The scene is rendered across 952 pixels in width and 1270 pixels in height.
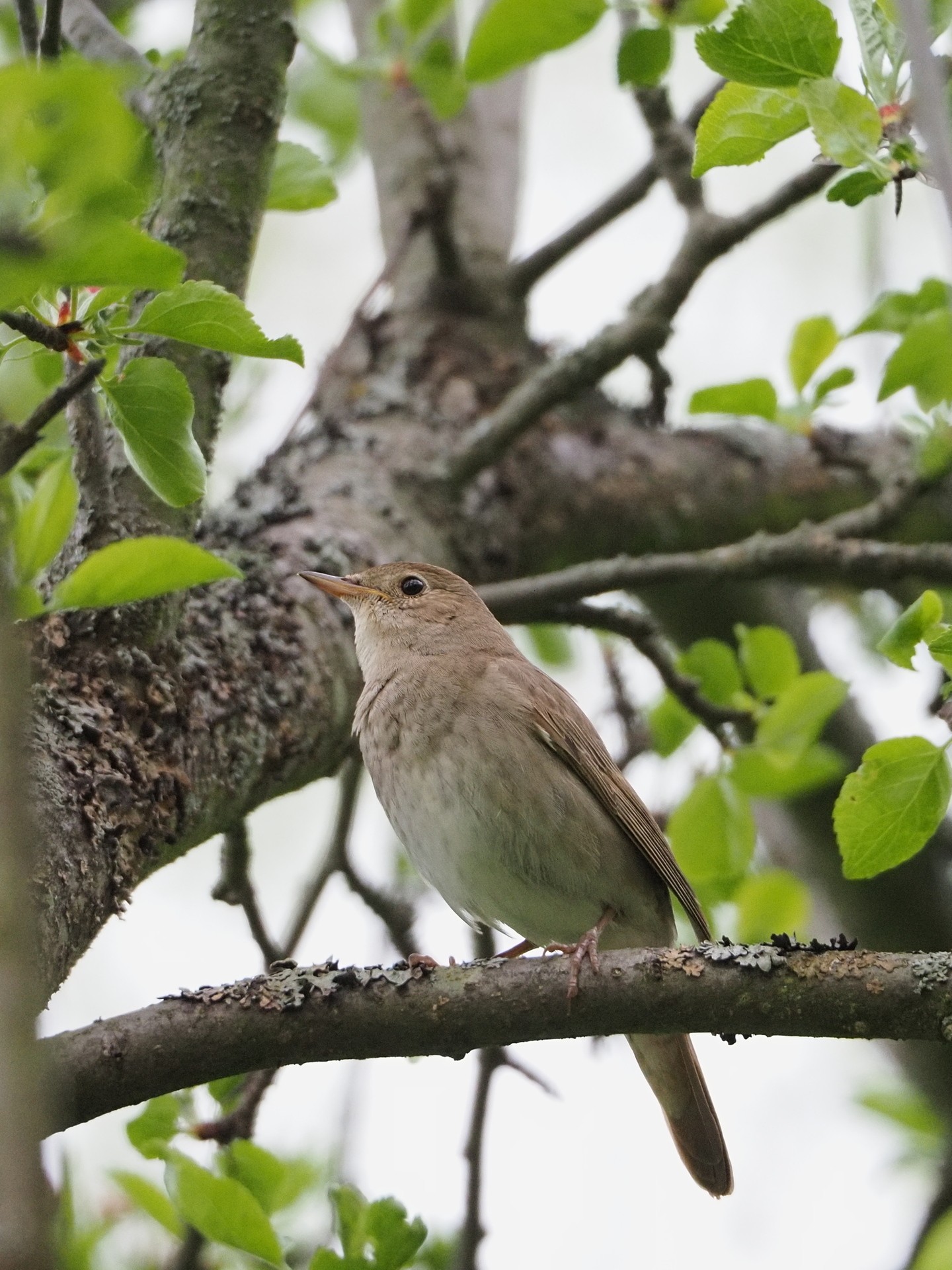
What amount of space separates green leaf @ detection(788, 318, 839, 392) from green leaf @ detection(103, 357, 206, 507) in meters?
2.49

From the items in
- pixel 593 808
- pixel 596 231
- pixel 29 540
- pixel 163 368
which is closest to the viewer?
pixel 29 540

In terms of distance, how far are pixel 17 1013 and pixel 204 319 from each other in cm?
166

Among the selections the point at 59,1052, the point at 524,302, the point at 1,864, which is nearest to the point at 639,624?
the point at 524,302

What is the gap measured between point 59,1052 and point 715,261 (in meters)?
3.52

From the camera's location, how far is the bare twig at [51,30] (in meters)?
2.98

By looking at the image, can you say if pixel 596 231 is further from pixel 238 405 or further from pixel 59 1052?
pixel 59 1052

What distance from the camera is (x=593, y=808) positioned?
4.11 meters

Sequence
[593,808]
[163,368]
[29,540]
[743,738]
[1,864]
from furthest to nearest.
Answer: [743,738] → [593,808] → [163,368] → [29,540] → [1,864]

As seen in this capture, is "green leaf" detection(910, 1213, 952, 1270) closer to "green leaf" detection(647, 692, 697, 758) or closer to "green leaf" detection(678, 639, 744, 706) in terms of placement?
"green leaf" detection(678, 639, 744, 706)

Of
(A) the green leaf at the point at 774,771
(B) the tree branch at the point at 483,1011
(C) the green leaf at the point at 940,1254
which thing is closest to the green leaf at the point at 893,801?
(B) the tree branch at the point at 483,1011

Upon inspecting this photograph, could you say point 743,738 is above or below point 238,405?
below

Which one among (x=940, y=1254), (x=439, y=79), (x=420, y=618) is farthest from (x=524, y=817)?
(x=439, y=79)

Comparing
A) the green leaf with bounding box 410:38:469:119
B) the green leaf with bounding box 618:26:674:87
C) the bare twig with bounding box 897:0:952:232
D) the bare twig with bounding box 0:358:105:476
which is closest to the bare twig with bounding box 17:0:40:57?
the bare twig with bounding box 0:358:105:476

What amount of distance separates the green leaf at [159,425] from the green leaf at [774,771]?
7.23 ft
